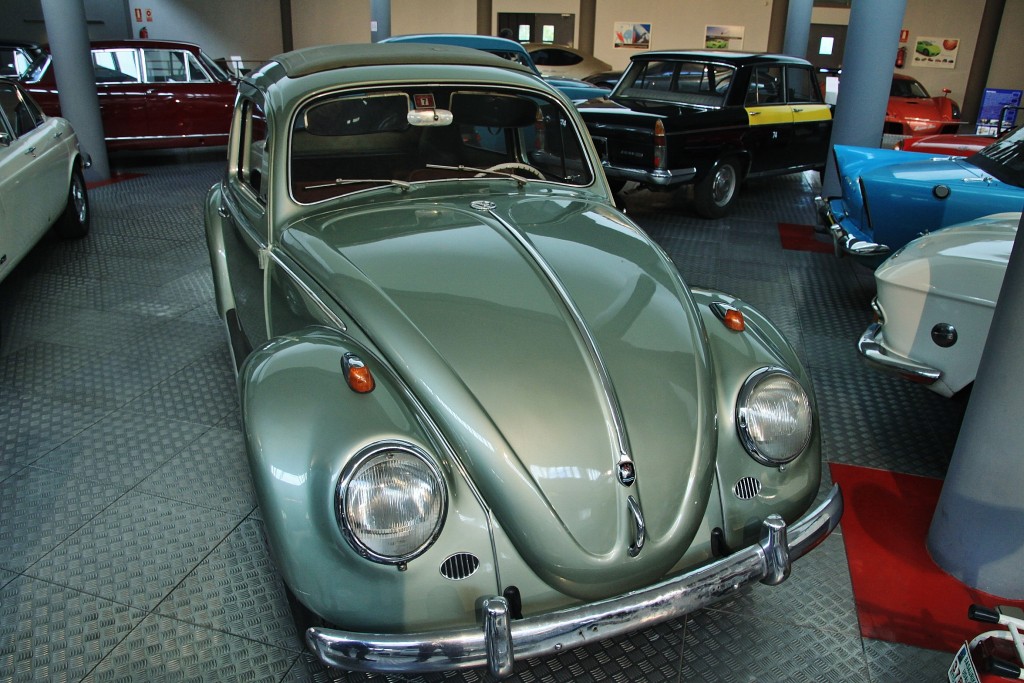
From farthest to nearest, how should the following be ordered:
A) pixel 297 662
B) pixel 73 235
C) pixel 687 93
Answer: pixel 687 93 < pixel 73 235 < pixel 297 662

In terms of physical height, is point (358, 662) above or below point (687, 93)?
below

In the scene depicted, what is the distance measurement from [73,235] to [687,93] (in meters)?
5.84

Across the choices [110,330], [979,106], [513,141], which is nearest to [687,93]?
[513,141]

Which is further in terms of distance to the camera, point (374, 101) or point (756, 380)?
point (374, 101)

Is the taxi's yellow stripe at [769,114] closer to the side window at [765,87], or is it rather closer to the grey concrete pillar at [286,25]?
the side window at [765,87]

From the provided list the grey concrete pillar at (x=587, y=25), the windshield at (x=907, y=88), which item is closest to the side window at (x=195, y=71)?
the windshield at (x=907, y=88)

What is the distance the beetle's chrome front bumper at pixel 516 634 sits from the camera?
1713 mm

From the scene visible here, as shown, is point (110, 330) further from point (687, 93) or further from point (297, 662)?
point (687, 93)

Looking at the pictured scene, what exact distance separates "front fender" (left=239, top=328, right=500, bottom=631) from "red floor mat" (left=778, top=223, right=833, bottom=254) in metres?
5.52

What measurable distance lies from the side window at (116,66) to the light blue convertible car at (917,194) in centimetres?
846

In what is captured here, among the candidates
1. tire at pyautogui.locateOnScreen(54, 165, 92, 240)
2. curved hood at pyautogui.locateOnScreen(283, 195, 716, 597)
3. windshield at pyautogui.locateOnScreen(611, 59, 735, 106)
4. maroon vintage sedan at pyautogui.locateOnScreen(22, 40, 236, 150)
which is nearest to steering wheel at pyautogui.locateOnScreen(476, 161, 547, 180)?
curved hood at pyautogui.locateOnScreen(283, 195, 716, 597)

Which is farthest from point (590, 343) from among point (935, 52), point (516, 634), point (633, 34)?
point (935, 52)

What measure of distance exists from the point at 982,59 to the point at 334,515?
20884 mm

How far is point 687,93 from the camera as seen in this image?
7.57 metres
